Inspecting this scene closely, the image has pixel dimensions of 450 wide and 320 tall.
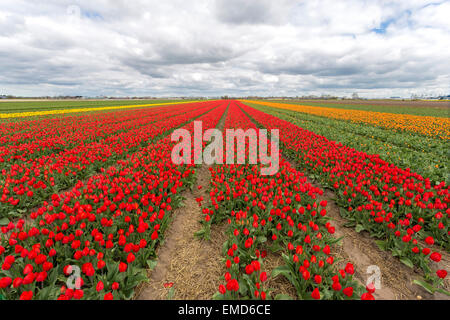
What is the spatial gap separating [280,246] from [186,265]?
183cm

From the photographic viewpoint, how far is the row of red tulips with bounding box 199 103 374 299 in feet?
8.58

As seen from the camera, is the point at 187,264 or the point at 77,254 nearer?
the point at 77,254

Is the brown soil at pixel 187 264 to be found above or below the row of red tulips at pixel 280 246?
below

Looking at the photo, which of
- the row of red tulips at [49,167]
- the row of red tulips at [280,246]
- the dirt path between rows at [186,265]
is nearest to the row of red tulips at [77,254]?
the dirt path between rows at [186,265]

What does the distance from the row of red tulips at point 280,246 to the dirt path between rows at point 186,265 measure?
0.30 meters

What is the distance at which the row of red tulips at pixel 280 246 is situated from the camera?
8.58 ft

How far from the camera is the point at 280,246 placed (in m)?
3.58

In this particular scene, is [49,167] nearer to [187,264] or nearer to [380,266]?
[187,264]

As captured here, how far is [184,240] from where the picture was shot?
421 cm

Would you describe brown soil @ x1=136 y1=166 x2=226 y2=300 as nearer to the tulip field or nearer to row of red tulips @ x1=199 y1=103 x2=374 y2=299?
the tulip field

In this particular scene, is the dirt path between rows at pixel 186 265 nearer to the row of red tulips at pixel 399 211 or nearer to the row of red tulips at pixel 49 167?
the row of red tulips at pixel 399 211

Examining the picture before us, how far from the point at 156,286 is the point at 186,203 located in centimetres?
285

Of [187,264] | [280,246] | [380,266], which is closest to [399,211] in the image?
[380,266]
